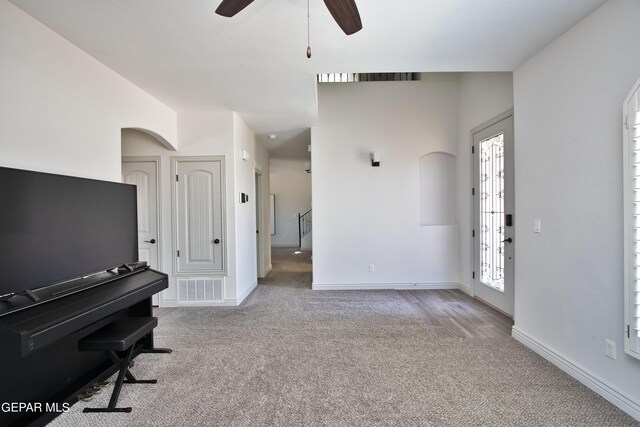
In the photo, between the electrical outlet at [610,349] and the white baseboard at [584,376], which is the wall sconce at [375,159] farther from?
the electrical outlet at [610,349]

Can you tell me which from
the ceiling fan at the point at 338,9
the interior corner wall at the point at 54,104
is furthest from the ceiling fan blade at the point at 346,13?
the interior corner wall at the point at 54,104

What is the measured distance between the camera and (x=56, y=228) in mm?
1853

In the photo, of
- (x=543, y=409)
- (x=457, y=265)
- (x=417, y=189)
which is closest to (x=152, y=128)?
(x=417, y=189)

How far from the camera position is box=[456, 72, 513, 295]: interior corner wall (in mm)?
3648

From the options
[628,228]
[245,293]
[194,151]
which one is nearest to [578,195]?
[628,228]

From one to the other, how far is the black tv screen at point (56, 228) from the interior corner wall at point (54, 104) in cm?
24

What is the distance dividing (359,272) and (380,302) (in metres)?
0.76

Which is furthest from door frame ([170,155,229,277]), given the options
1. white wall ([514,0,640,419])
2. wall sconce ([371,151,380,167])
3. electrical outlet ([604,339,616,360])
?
electrical outlet ([604,339,616,360])

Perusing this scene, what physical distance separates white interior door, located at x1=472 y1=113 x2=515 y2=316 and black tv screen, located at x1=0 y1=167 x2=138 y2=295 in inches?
160

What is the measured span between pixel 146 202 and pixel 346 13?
11.9 feet

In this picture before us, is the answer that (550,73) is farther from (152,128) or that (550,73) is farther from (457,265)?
(152,128)

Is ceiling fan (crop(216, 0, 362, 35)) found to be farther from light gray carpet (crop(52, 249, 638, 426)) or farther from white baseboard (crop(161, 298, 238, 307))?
white baseboard (crop(161, 298, 238, 307))

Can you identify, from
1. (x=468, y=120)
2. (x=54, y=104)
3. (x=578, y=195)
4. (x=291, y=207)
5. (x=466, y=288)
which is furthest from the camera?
(x=291, y=207)
